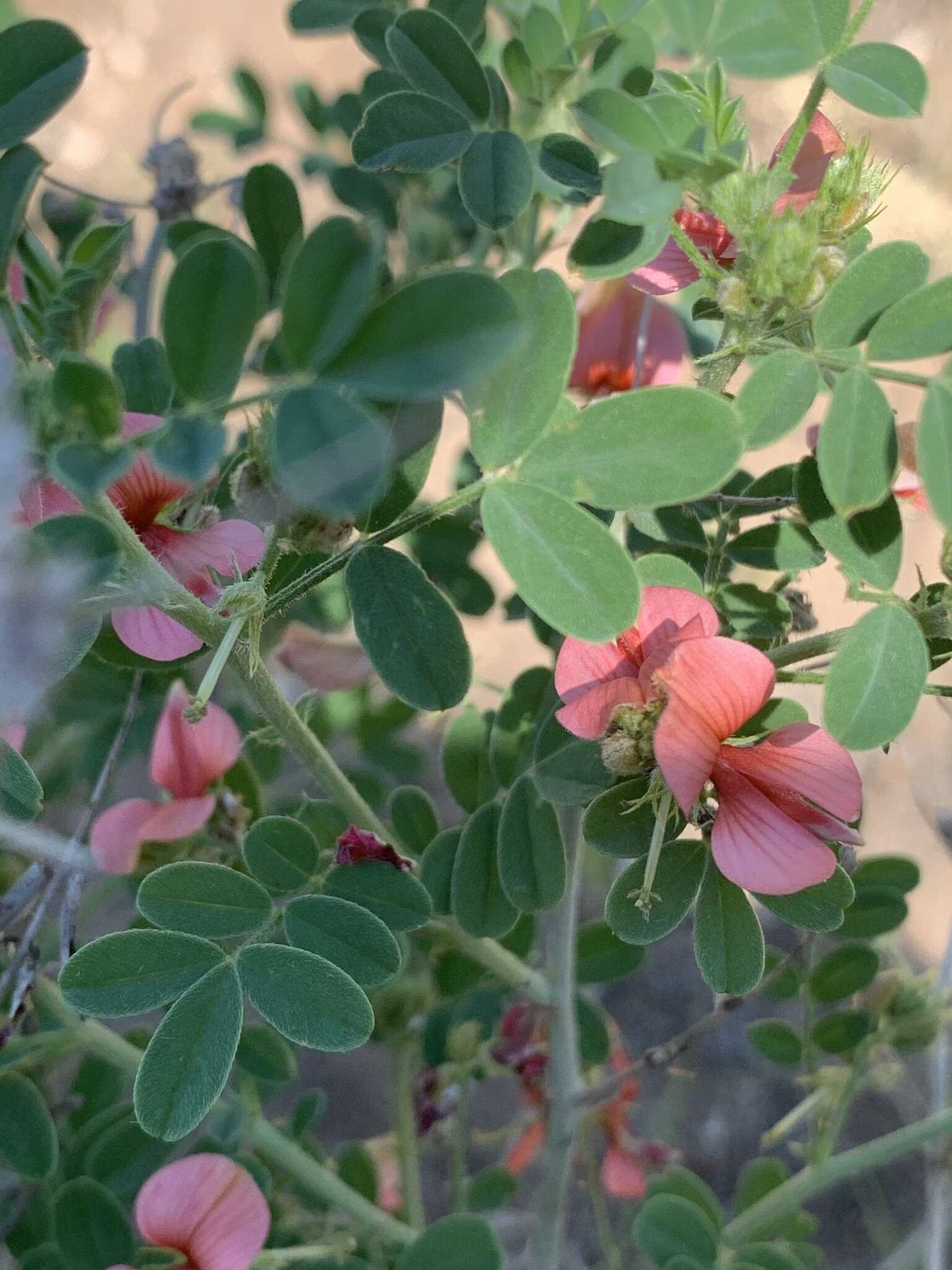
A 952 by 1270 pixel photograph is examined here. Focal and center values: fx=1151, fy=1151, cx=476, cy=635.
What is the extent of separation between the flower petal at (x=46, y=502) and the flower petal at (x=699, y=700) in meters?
0.29

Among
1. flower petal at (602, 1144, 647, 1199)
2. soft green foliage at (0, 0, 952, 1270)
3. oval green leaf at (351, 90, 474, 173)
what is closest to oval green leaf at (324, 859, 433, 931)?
soft green foliage at (0, 0, 952, 1270)

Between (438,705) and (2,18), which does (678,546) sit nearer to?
(438,705)

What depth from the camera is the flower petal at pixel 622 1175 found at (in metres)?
1.25

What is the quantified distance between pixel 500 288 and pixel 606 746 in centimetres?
25

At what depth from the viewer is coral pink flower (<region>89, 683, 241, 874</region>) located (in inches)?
31.4

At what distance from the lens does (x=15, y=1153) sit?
0.84 metres

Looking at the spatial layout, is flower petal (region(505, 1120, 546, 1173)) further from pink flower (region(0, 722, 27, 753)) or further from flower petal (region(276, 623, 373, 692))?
pink flower (region(0, 722, 27, 753))

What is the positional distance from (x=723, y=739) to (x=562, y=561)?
0.43 ft

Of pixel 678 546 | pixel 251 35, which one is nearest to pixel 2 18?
pixel 678 546

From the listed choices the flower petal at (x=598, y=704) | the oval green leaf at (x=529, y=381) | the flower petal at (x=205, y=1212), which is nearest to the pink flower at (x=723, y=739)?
the flower petal at (x=598, y=704)

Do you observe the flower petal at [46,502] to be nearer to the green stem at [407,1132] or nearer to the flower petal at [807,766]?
the flower petal at [807,766]

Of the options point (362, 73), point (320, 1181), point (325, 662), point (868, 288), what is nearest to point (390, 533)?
point (868, 288)

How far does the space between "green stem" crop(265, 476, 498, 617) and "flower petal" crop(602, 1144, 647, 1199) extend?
2.98ft

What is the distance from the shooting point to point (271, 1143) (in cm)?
93
